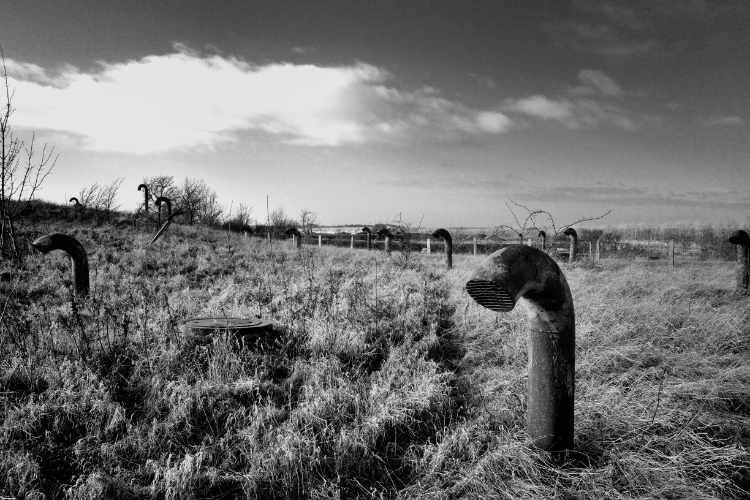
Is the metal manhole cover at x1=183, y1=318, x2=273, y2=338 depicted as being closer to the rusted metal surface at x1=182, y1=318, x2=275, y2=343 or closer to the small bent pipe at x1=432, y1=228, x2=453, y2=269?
the rusted metal surface at x1=182, y1=318, x2=275, y2=343

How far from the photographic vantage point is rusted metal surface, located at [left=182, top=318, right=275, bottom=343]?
449 cm

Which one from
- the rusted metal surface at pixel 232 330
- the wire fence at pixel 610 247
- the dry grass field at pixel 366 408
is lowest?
the dry grass field at pixel 366 408

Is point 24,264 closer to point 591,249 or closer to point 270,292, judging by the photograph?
point 270,292

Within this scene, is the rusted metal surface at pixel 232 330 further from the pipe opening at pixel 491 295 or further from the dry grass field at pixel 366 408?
the pipe opening at pixel 491 295

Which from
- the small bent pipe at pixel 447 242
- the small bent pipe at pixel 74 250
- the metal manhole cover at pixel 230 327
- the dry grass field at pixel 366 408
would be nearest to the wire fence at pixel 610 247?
the small bent pipe at pixel 447 242

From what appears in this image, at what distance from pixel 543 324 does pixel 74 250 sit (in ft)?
24.7

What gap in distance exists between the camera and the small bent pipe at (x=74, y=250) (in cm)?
713

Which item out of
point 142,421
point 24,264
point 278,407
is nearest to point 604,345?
point 278,407

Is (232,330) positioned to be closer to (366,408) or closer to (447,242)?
(366,408)

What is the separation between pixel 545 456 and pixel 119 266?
34.0ft

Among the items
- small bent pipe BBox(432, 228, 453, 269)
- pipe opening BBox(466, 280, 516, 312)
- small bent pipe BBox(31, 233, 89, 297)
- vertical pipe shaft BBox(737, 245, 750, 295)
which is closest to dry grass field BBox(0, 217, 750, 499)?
pipe opening BBox(466, 280, 516, 312)

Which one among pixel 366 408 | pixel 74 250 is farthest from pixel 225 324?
pixel 74 250

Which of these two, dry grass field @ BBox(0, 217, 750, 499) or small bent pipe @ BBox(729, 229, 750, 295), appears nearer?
dry grass field @ BBox(0, 217, 750, 499)

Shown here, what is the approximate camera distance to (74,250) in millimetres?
7270
